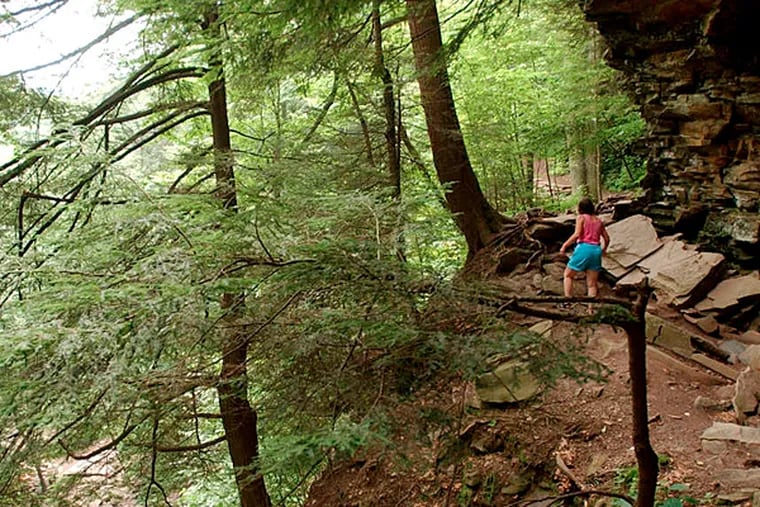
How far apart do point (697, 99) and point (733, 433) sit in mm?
4423

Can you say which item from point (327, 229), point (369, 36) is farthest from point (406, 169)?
point (327, 229)

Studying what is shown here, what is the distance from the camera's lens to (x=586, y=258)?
20.2 ft

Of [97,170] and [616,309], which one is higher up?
[97,170]

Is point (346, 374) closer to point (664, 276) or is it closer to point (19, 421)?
point (19, 421)

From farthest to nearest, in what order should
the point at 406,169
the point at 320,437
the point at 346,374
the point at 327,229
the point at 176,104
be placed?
1. the point at 406,169
2. the point at 176,104
3. the point at 327,229
4. the point at 346,374
5. the point at 320,437

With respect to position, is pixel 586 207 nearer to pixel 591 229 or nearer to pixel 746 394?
pixel 591 229

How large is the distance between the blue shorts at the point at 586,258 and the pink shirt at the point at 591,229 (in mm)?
64

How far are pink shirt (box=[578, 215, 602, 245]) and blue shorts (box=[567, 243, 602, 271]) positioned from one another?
0.21ft

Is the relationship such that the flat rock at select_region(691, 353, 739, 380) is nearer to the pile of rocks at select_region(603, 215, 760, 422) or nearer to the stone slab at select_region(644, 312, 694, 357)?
the pile of rocks at select_region(603, 215, 760, 422)

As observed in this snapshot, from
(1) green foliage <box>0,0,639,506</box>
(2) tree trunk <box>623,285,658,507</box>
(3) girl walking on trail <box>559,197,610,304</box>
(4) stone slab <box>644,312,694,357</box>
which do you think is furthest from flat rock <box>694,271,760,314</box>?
(2) tree trunk <box>623,285,658,507</box>

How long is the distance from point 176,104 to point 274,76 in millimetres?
1629

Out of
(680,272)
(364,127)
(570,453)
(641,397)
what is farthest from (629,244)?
(641,397)

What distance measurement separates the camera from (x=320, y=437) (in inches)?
83.7

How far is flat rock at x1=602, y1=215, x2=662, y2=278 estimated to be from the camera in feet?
22.6
